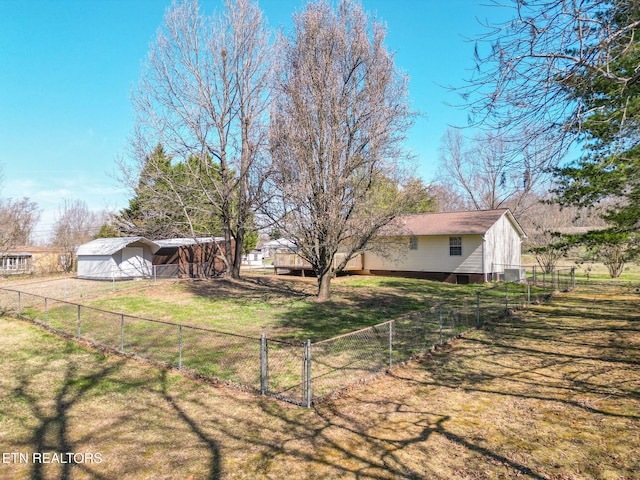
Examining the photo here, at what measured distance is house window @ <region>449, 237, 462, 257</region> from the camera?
2442 cm

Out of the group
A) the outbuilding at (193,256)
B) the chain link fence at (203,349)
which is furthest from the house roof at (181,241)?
the chain link fence at (203,349)

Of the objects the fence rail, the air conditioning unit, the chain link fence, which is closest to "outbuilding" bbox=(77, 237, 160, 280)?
the fence rail

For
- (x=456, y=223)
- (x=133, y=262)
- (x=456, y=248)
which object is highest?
(x=456, y=223)

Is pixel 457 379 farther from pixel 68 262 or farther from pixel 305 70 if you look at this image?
pixel 68 262

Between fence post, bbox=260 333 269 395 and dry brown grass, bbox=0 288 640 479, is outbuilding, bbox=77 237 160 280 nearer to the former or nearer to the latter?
dry brown grass, bbox=0 288 640 479

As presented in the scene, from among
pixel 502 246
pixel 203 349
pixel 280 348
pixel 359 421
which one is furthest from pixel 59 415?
pixel 502 246

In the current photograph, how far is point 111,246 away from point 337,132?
62.1 ft

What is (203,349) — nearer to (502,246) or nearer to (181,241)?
(502,246)

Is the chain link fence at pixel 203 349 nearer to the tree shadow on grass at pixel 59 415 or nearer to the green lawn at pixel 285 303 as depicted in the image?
the green lawn at pixel 285 303

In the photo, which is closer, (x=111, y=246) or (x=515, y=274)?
(x=515, y=274)

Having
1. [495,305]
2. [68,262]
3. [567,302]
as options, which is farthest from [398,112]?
[68,262]

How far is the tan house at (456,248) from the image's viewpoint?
23.7 meters

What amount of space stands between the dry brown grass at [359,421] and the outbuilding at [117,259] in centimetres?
1808

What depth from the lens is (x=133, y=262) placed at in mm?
27016
